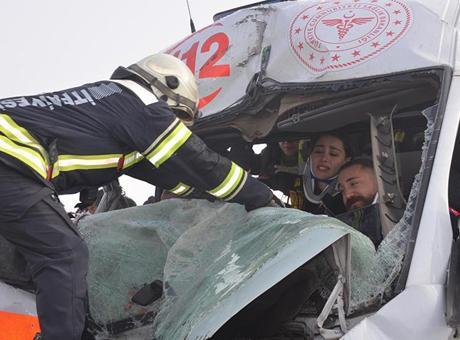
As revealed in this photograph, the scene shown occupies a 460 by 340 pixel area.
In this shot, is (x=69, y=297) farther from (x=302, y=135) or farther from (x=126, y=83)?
(x=302, y=135)

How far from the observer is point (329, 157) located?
446cm

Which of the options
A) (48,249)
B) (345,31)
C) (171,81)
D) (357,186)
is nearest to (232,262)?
(48,249)

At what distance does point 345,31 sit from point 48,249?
1.89 metres

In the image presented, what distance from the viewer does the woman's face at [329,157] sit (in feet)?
14.6

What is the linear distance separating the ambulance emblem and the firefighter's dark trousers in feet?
5.24

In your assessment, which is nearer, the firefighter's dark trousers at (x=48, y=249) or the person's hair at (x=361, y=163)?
the firefighter's dark trousers at (x=48, y=249)

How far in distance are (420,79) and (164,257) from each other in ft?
4.76

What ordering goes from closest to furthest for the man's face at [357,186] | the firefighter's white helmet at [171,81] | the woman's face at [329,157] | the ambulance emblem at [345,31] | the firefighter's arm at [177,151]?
the firefighter's arm at [177,151], the firefighter's white helmet at [171,81], the ambulance emblem at [345,31], the man's face at [357,186], the woman's face at [329,157]

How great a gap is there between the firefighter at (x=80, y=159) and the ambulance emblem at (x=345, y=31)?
0.74 meters

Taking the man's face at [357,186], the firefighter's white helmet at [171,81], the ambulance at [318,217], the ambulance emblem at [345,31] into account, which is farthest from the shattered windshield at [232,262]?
the firefighter's white helmet at [171,81]

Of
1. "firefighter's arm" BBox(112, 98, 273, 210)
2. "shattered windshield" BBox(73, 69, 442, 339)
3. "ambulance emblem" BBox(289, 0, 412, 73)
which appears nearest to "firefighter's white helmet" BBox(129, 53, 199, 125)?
"firefighter's arm" BBox(112, 98, 273, 210)

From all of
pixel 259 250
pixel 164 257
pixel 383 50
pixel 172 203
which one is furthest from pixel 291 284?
pixel 383 50

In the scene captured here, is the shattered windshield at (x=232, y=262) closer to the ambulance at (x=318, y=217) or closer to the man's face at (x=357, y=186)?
the ambulance at (x=318, y=217)

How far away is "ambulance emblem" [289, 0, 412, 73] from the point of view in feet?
11.9
